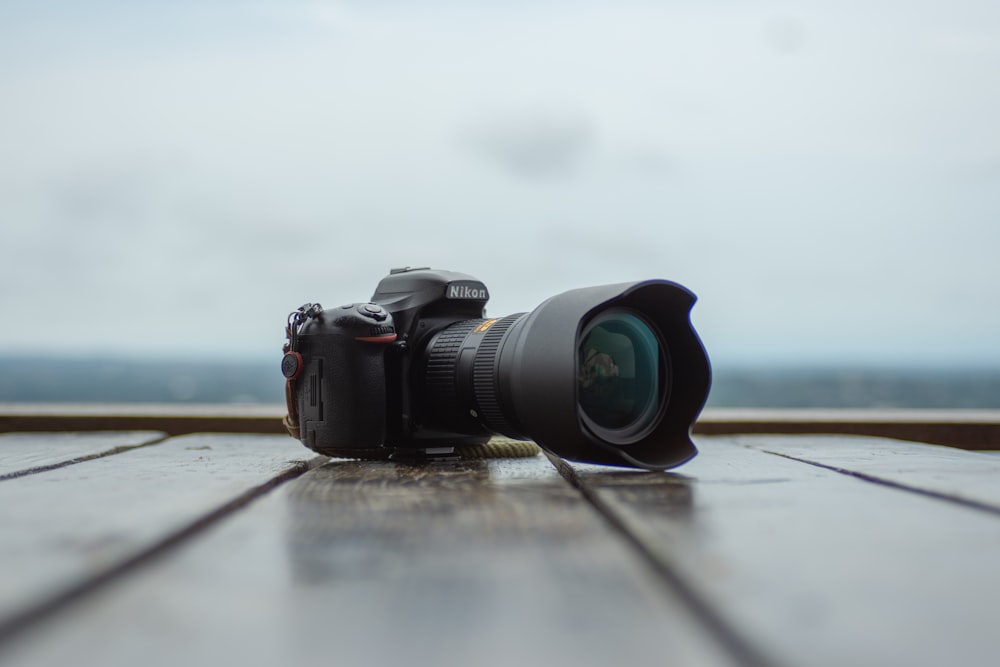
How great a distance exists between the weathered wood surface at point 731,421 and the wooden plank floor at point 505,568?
833 mm

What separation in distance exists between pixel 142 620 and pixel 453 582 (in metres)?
0.18

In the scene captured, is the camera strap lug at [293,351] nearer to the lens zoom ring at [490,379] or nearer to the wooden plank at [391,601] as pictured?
the lens zoom ring at [490,379]

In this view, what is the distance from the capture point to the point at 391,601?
508mm

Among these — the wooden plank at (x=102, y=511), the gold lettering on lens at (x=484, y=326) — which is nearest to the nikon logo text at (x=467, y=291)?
the gold lettering on lens at (x=484, y=326)

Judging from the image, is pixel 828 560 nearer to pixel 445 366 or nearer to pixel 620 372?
pixel 620 372

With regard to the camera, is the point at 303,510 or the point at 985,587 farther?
Result: the point at 303,510

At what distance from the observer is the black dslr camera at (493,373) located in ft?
3.32

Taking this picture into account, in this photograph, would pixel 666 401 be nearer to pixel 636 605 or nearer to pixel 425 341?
pixel 425 341

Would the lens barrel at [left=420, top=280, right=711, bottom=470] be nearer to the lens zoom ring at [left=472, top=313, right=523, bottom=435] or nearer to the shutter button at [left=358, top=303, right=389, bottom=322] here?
the lens zoom ring at [left=472, top=313, right=523, bottom=435]

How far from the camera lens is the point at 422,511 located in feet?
2.64

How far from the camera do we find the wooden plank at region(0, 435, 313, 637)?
0.53 meters

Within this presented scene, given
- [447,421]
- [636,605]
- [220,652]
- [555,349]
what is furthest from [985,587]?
[447,421]

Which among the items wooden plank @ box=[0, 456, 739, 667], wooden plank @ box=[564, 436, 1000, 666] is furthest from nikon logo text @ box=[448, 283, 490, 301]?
wooden plank @ box=[0, 456, 739, 667]

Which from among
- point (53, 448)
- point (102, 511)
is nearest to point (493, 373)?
point (102, 511)
